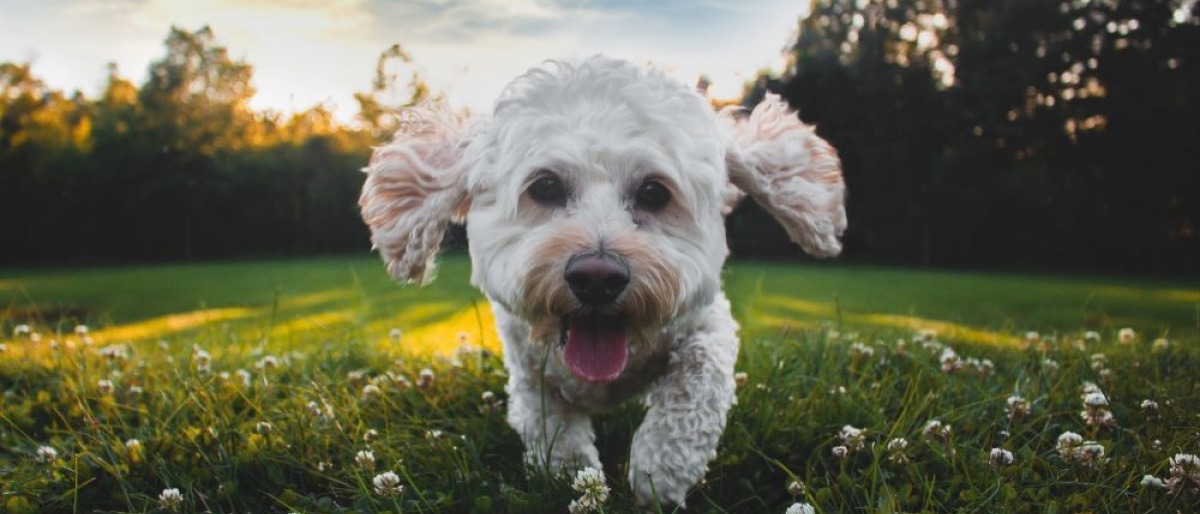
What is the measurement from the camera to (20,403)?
4113mm

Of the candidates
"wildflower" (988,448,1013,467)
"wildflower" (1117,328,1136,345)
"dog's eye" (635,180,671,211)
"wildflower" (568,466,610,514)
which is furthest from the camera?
"wildflower" (1117,328,1136,345)

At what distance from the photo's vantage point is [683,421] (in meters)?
2.90

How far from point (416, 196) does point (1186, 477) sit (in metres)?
2.92

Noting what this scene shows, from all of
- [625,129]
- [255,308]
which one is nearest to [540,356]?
[625,129]

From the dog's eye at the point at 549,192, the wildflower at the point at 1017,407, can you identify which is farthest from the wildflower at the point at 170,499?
the wildflower at the point at 1017,407

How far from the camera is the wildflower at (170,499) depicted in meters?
2.67

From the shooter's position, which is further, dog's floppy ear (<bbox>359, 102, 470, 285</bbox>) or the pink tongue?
dog's floppy ear (<bbox>359, 102, 470, 285</bbox>)

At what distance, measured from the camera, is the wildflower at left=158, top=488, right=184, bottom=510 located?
2670 mm

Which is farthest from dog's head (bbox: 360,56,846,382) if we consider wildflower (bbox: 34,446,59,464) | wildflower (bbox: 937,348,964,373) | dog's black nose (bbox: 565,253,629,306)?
wildflower (bbox: 34,446,59,464)

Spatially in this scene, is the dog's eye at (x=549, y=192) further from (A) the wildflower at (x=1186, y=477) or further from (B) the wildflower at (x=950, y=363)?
(A) the wildflower at (x=1186, y=477)

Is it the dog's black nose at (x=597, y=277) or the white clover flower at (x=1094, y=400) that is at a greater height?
the dog's black nose at (x=597, y=277)

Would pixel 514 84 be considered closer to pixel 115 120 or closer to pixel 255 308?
pixel 255 308

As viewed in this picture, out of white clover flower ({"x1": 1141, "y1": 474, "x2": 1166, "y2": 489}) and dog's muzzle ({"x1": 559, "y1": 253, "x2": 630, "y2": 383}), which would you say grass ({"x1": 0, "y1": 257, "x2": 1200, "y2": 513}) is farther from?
dog's muzzle ({"x1": 559, "y1": 253, "x2": 630, "y2": 383})

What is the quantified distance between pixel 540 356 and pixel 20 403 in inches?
109
